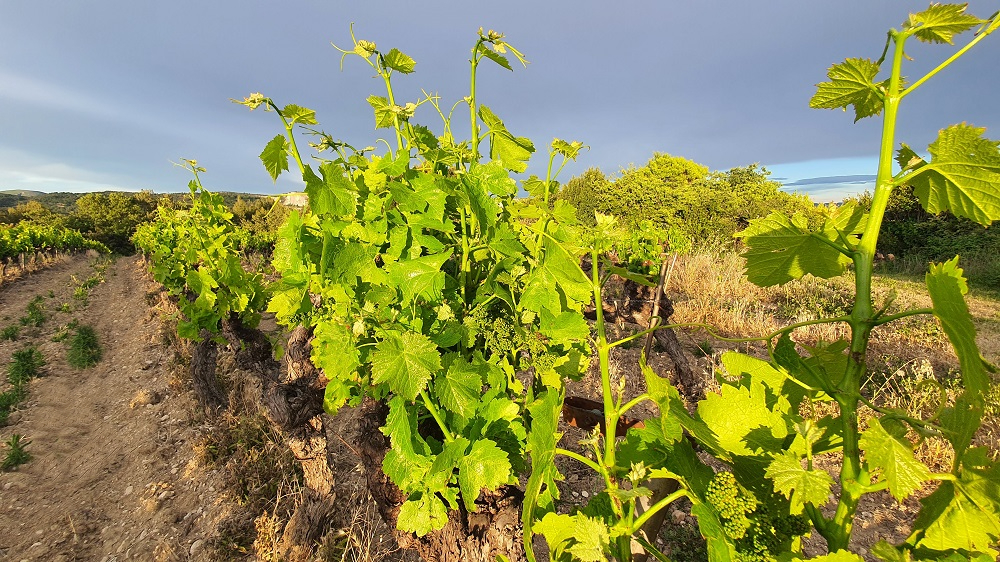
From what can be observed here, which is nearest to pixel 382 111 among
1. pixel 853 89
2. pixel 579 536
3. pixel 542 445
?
pixel 542 445

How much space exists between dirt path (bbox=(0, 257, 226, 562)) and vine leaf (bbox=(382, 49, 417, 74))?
3.26 meters

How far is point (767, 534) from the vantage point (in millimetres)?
749

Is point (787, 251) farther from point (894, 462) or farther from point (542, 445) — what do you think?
point (542, 445)

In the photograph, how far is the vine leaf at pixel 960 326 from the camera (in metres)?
0.60

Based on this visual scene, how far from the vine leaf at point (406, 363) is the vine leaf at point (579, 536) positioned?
555 millimetres

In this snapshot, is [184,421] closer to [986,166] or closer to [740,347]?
[986,166]

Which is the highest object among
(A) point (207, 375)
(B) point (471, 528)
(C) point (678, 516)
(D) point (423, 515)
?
(D) point (423, 515)

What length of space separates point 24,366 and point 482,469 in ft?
29.7

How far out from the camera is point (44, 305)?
1042cm

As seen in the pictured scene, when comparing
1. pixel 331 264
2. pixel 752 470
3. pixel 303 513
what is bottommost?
pixel 303 513

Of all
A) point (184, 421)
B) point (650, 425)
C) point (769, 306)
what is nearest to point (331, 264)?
point (650, 425)

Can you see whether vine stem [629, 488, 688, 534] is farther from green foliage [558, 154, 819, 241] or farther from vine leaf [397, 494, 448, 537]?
green foliage [558, 154, 819, 241]

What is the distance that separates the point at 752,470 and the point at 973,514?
1.01ft

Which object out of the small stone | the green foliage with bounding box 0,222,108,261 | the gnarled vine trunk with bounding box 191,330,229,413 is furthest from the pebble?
the green foliage with bounding box 0,222,108,261
